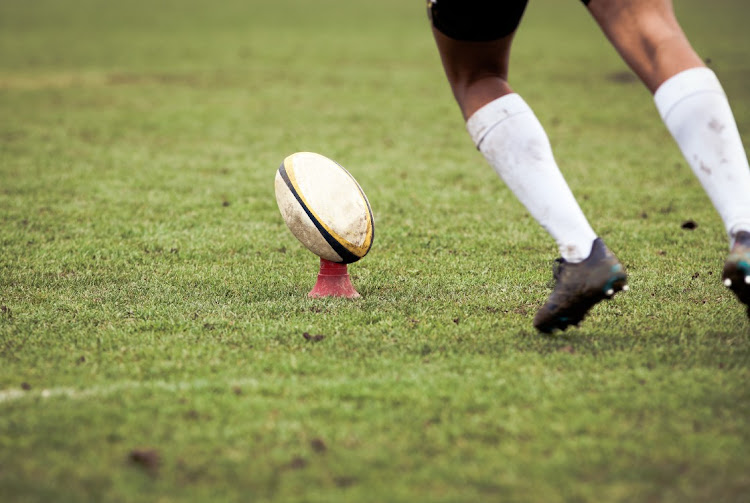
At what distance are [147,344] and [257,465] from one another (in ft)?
3.90

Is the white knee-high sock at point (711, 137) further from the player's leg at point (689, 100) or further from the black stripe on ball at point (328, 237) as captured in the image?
the black stripe on ball at point (328, 237)

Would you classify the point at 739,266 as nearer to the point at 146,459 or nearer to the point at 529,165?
the point at 529,165

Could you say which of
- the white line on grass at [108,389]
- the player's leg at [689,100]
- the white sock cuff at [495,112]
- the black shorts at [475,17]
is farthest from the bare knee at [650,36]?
the white line on grass at [108,389]

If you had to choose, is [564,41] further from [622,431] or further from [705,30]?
[622,431]

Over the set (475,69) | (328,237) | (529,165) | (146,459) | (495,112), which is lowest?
(328,237)

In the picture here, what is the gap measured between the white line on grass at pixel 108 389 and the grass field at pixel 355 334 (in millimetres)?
13

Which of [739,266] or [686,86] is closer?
[739,266]

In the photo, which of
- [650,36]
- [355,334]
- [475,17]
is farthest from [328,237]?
[650,36]

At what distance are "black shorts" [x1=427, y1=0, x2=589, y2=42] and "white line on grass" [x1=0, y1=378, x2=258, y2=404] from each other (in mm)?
1458

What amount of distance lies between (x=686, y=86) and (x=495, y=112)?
0.70 m

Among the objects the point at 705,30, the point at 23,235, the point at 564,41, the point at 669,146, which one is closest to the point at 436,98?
the point at 669,146

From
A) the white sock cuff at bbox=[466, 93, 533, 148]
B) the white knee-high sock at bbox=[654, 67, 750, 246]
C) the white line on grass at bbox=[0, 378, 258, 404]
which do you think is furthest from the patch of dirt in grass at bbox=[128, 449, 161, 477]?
the white knee-high sock at bbox=[654, 67, 750, 246]

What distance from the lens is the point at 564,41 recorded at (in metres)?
20.5

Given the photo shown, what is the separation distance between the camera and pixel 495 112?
123 inches
